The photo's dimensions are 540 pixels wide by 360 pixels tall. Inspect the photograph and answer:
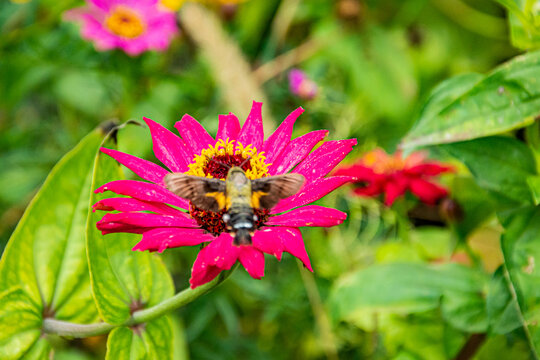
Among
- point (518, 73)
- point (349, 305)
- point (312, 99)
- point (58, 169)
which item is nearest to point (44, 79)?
point (312, 99)

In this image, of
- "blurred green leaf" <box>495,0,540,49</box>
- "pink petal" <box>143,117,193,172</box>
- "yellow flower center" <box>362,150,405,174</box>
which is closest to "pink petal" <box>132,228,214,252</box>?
"pink petal" <box>143,117,193,172</box>

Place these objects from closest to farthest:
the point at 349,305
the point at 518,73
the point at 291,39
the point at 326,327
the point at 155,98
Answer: the point at 518,73 < the point at 349,305 < the point at 326,327 < the point at 155,98 < the point at 291,39

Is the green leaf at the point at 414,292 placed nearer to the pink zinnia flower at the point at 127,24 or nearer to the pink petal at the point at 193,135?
the pink petal at the point at 193,135

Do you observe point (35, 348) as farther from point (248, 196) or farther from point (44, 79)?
point (44, 79)

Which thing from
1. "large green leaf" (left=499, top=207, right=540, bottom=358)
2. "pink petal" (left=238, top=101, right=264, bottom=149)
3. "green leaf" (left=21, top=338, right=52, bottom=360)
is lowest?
"large green leaf" (left=499, top=207, right=540, bottom=358)

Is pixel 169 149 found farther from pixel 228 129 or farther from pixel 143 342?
pixel 143 342

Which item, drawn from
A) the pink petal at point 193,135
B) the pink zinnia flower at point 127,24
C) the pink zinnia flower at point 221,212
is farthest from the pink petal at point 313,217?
the pink zinnia flower at point 127,24

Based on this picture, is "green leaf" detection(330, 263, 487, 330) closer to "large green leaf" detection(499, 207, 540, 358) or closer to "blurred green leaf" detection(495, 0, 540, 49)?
"large green leaf" detection(499, 207, 540, 358)
